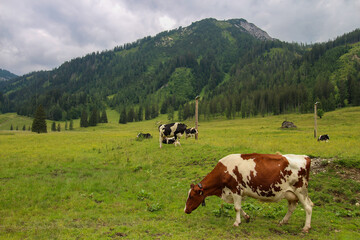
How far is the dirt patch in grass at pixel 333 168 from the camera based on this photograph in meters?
11.6

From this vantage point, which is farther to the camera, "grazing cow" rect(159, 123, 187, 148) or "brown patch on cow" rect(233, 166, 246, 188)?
"grazing cow" rect(159, 123, 187, 148)

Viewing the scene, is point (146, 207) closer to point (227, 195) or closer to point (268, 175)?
point (227, 195)

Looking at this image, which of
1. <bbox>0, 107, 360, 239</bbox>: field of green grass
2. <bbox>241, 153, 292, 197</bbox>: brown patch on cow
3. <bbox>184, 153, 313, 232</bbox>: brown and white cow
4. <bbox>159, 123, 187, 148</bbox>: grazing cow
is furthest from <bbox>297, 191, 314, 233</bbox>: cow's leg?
<bbox>159, 123, 187, 148</bbox>: grazing cow

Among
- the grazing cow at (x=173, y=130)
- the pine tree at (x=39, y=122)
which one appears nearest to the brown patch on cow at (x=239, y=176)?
the grazing cow at (x=173, y=130)

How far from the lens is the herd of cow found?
24.6ft

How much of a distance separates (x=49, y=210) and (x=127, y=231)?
199 inches

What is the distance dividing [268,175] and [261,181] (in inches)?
13.8

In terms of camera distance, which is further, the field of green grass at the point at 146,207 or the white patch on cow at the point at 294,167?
the white patch on cow at the point at 294,167

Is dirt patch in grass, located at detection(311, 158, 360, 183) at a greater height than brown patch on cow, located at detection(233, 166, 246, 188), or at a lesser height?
lesser

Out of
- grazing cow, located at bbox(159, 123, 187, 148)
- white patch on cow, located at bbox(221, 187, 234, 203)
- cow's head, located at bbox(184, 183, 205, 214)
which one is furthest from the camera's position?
grazing cow, located at bbox(159, 123, 187, 148)

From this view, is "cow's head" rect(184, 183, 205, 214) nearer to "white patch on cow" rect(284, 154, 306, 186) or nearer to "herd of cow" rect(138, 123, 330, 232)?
"herd of cow" rect(138, 123, 330, 232)

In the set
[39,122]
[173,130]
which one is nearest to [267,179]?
[173,130]

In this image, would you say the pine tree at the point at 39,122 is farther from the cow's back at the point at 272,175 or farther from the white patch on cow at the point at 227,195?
the cow's back at the point at 272,175

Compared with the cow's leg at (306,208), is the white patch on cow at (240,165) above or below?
above
